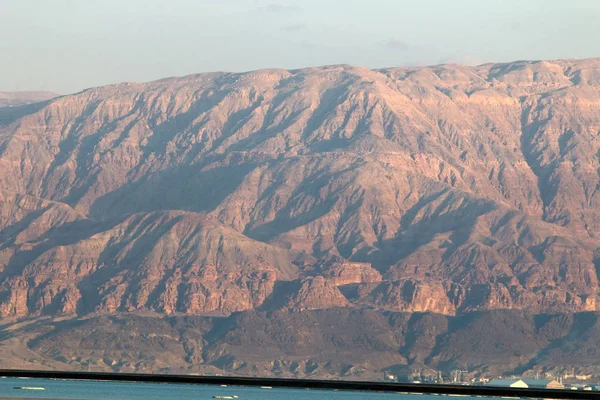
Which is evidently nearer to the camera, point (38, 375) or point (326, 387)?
point (326, 387)

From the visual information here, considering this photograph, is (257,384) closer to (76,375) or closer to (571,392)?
(76,375)

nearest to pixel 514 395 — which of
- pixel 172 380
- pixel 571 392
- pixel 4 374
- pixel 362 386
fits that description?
pixel 571 392

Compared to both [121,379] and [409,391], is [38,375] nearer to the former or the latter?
[121,379]

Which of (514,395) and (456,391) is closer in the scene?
(456,391)

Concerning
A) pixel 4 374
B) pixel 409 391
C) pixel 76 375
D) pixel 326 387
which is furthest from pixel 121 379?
pixel 409 391

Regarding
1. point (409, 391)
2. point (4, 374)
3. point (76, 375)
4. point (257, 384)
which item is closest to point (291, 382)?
point (257, 384)

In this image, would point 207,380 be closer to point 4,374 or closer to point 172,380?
point 172,380

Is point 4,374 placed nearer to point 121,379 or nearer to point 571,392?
point 121,379
